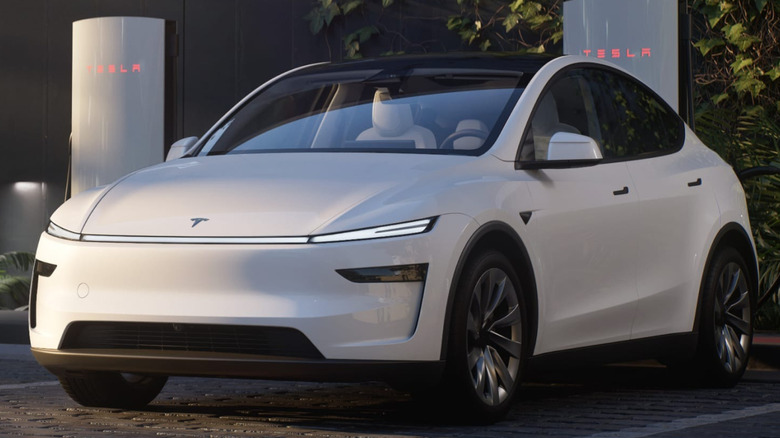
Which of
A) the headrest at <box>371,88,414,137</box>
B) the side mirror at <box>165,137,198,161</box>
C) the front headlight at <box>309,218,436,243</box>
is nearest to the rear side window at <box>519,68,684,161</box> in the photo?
the headrest at <box>371,88,414,137</box>

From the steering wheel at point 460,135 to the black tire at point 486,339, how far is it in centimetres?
67

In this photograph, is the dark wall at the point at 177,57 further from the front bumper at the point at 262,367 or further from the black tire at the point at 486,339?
the front bumper at the point at 262,367

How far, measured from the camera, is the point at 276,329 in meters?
5.55

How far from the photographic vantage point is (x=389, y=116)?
6816mm

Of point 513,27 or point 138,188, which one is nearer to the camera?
point 138,188

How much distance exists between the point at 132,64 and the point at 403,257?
5980 millimetres

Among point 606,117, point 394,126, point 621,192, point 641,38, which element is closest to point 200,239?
point 394,126

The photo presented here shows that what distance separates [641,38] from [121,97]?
3.90m

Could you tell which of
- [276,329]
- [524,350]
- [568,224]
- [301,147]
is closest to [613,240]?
[568,224]

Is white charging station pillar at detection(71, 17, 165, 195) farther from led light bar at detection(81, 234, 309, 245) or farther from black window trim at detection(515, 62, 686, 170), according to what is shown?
led light bar at detection(81, 234, 309, 245)

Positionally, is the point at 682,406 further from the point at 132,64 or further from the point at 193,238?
the point at 132,64

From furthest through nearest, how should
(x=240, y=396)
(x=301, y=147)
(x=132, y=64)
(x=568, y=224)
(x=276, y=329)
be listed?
(x=132, y=64)
(x=240, y=396)
(x=301, y=147)
(x=568, y=224)
(x=276, y=329)

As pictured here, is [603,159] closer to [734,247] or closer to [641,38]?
[734,247]

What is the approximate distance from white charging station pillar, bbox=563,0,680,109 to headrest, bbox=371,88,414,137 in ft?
11.8
